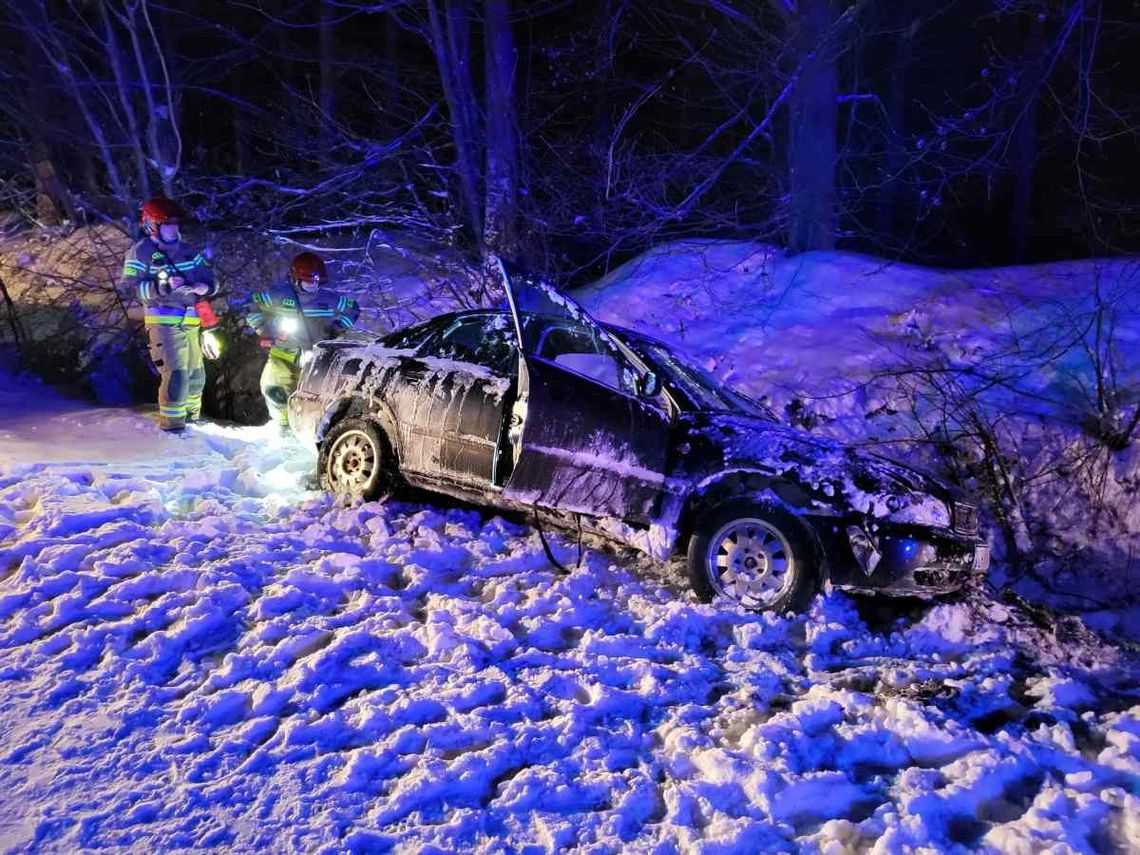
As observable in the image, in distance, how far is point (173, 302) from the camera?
7281mm

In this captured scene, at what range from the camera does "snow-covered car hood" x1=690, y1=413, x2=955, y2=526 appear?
4555mm

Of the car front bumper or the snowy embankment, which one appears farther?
the snowy embankment

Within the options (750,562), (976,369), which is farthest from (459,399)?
(976,369)

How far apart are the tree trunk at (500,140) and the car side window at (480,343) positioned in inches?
205

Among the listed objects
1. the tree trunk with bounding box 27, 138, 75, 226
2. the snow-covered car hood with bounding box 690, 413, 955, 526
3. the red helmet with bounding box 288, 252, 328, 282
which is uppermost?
the tree trunk with bounding box 27, 138, 75, 226

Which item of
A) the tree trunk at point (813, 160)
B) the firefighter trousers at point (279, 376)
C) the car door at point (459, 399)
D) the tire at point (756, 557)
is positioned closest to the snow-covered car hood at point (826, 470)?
the tire at point (756, 557)

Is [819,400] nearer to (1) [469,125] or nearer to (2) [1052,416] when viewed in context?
(2) [1052,416]

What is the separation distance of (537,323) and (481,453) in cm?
94

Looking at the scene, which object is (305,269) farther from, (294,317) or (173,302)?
(173,302)

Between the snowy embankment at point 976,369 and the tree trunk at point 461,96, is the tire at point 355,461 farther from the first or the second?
the tree trunk at point 461,96

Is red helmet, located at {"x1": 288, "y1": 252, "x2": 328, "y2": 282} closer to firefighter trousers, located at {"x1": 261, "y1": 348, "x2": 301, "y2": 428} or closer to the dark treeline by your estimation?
firefighter trousers, located at {"x1": 261, "y1": 348, "x2": 301, "y2": 428}

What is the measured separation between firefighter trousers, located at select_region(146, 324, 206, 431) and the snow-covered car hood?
5.01 meters

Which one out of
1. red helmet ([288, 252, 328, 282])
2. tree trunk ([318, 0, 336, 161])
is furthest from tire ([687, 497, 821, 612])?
tree trunk ([318, 0, 336, 161])

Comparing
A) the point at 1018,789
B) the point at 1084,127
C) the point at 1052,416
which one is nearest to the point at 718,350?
the point at 1052,416
